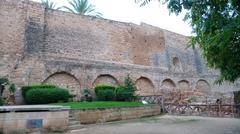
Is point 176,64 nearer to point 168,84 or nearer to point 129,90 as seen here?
point 168,84

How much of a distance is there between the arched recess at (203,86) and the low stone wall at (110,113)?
39.2ft

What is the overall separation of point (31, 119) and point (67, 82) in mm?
8439

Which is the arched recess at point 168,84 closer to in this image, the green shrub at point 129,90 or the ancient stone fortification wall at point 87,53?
the ancient stone fortification wall at point 87,53

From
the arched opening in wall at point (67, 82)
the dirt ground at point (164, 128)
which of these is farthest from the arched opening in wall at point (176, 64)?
the dirt ground at point (164, 128)

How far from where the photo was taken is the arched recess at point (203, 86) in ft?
84.7

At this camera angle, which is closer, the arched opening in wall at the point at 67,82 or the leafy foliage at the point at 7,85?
the leafy foliage at the point at 7,85

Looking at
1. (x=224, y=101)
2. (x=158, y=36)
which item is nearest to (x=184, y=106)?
(x=224, y=101)

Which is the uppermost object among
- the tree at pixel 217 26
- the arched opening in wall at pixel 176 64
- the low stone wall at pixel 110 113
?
the arched opening in wall at pixel 176 64

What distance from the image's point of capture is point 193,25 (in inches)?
259

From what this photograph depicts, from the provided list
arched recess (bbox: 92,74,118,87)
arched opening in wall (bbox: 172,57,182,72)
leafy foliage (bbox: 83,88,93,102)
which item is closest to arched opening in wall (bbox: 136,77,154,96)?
arched recess (bbox: 92,74,118,87)

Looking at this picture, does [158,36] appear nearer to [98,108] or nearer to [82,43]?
[82,43]

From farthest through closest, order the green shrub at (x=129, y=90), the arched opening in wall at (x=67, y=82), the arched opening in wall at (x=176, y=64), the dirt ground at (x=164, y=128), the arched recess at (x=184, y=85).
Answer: the arched opening in wall at (x=176, y=64), the arched recess at (x=184, y=85), the green shrub at (x=129, y=90), the arched opening in wall at (x=67, y=82), the dirt ground at (x=164, y=128)

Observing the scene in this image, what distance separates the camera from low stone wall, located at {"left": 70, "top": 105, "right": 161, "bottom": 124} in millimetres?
10773

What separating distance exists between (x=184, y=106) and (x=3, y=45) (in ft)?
36.2
